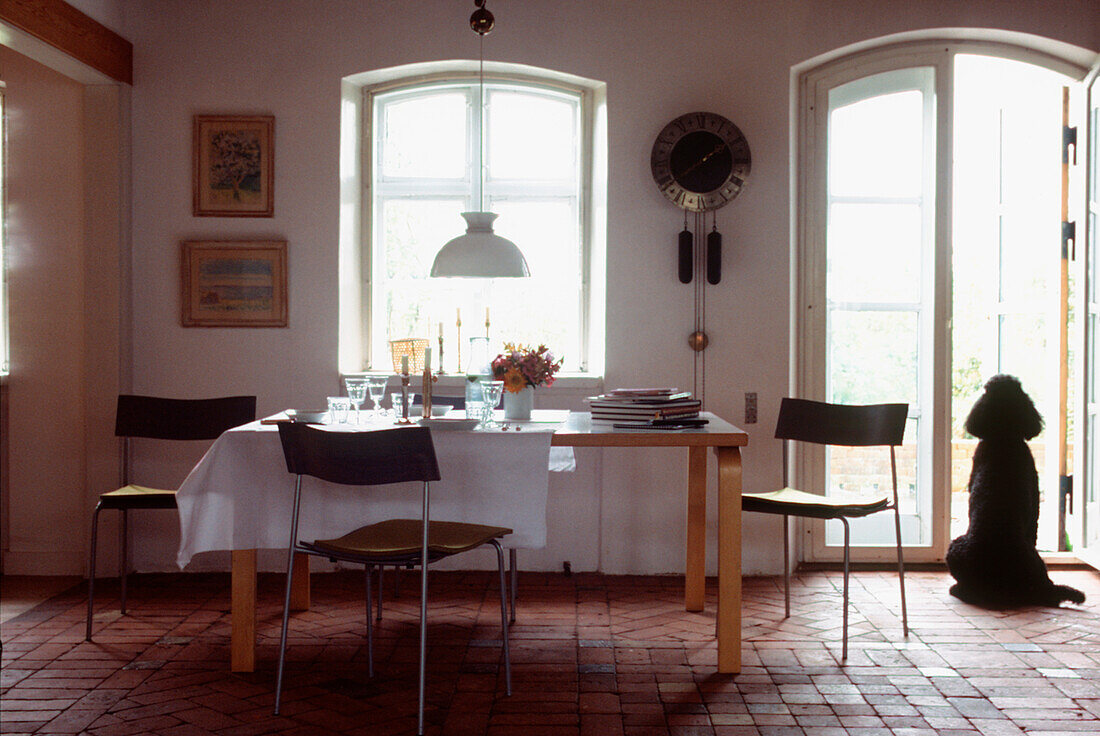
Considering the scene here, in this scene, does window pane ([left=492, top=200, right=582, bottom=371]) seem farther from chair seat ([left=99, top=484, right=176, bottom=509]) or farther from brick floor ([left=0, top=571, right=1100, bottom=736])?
chair seat ([left=99, top=484, right=176, bottom=509])

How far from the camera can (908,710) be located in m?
3.13

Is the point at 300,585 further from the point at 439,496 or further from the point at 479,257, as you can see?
the point at 479,257

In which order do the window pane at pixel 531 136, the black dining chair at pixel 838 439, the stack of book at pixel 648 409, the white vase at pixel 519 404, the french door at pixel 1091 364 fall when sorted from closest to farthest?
1. the stack of book at pixel 648 409
2. the black dining chair at pixel 838 439
3. the white vase at pixel 519 404
4. the french door at pixel 1091 364
5. the window pane at pixel 531 136

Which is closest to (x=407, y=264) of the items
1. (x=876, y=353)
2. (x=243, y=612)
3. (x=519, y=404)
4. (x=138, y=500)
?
(x=519, y=404)

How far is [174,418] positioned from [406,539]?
5.09ft

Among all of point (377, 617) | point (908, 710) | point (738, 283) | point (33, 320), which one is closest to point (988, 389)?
point (738, 283)

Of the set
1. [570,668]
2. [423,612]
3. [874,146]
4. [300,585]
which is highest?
[874,146]

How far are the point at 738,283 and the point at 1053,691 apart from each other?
2.32 metres

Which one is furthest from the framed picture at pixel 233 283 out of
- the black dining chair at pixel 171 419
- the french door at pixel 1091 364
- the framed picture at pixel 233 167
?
the french door at pixel 1091 364

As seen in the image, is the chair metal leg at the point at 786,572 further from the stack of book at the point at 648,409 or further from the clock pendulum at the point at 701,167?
the clock pendulum at the point at 701,167

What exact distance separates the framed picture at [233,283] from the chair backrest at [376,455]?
7.39 ft

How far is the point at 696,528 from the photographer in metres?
4.27

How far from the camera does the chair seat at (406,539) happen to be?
2.99 meters

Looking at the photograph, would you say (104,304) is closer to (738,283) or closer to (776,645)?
(738,283)
